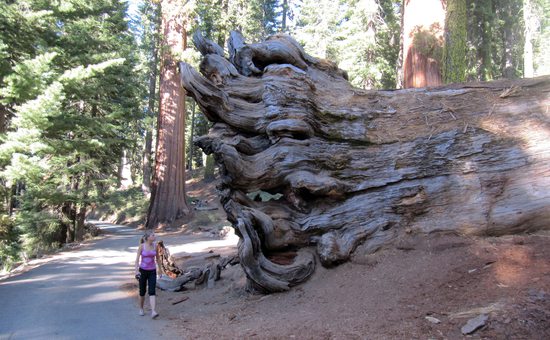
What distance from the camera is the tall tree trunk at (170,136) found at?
2080 cm

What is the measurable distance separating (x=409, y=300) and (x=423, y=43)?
22.0 ft

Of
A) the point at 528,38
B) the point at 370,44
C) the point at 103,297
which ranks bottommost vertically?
the point at 103,297

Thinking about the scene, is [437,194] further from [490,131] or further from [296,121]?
[296,121]

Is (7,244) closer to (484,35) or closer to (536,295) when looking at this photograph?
(536,295)

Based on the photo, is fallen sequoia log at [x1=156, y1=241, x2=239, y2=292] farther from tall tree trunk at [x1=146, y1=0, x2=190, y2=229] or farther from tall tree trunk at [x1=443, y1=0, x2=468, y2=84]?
tall tree trunk at [x1=146, y1=0, x2=190, y2=229]

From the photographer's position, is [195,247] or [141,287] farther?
[195,247]

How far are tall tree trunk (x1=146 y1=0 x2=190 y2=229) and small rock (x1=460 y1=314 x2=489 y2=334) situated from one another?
1807 cm

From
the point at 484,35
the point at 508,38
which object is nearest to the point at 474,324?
the point at 484,35

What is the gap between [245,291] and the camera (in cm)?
776

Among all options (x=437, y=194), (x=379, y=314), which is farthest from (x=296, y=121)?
(x=379, y=314)

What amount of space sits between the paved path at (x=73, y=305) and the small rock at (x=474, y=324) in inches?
159

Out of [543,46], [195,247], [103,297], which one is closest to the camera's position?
[103,297]

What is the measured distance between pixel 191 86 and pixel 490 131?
5330 mm

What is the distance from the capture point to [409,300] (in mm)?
5145
